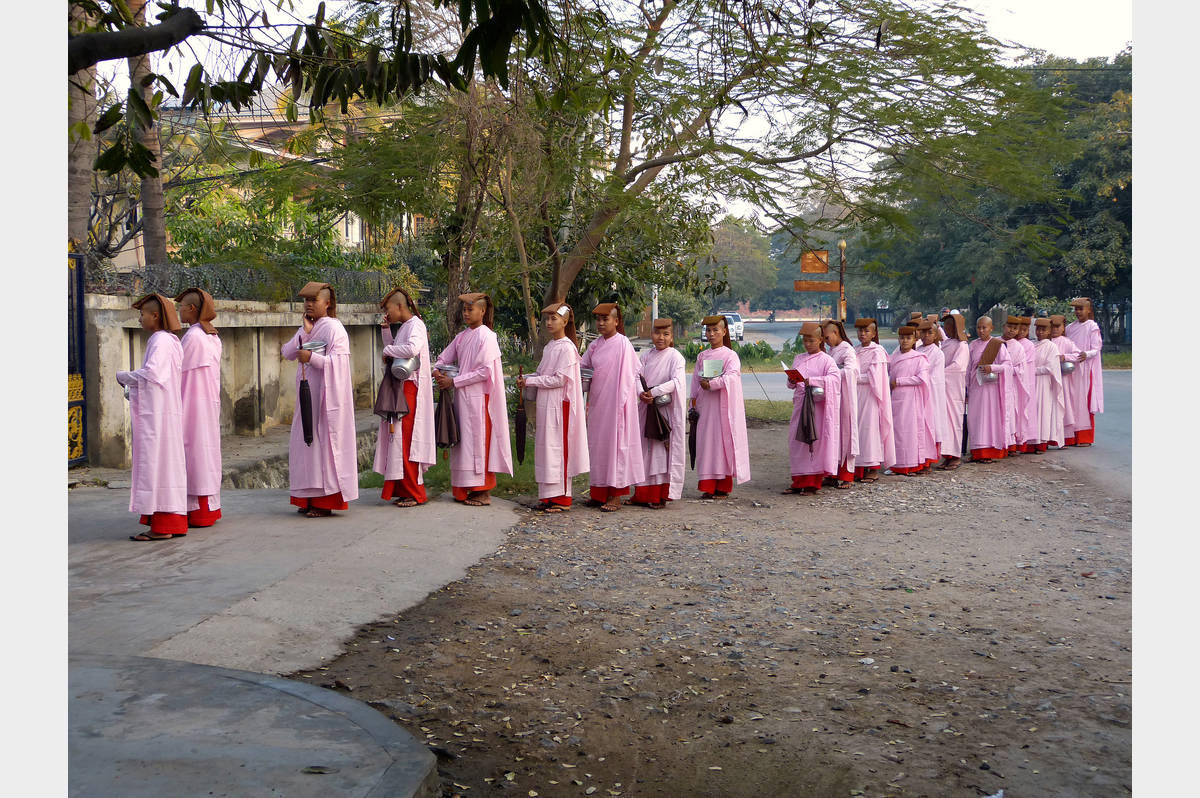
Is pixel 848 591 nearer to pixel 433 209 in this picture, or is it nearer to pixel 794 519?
pixel 794 519

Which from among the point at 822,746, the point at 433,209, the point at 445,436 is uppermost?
the point at 433,209

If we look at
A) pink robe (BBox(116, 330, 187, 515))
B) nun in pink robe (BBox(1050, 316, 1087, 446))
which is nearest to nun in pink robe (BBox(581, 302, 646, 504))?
pink robe (BBox(116, 330, 187, 515))

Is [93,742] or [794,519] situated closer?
[93,742]

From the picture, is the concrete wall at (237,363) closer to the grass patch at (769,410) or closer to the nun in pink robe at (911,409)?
the grass patch at (769,410)

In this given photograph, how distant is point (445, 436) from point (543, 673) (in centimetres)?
426

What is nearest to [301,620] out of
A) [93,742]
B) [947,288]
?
[93,742]

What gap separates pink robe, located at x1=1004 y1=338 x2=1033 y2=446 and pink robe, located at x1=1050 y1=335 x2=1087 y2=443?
88cm

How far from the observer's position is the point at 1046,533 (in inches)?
368

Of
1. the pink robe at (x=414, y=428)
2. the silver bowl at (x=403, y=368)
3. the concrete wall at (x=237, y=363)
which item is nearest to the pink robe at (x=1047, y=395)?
the pink robe at (x=414, y=428)

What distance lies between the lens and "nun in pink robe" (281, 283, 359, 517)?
8.77 m

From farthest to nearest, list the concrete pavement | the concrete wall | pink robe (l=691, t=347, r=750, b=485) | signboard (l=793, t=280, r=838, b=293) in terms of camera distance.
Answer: signboard (l=793, t=280, r=838, b=293)
the concrete wall
pink robe (l=691, t=347, r=750, b=485)
the concrete pavement

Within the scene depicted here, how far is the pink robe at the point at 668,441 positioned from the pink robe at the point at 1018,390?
5826 mm

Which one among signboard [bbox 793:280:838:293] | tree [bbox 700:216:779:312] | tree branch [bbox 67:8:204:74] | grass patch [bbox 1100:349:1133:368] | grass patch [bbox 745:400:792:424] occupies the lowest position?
grass patch [bbox 745:400:792:424]

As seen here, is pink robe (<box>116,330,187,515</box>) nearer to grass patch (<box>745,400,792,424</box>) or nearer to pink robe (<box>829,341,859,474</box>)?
pink robe (<box>829,341,859,474</box>)
